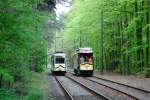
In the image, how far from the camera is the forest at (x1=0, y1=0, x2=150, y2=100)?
552 inches

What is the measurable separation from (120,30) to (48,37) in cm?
909

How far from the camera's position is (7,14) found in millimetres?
13672

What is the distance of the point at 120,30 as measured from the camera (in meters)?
54.4

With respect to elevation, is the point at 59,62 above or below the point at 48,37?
below

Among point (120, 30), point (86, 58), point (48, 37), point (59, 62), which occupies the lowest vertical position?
point (59, 62)

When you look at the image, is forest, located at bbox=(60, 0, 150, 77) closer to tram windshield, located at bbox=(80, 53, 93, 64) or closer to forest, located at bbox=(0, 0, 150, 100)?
forest, located at bbox=(0, 0, 150, 100)

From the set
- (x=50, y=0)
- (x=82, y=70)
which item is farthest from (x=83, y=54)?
(x=50, y=0)

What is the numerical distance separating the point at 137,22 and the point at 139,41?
85.5 inches

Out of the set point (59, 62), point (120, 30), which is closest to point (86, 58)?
point (59, 62)

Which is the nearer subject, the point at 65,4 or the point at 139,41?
the point at 65,4

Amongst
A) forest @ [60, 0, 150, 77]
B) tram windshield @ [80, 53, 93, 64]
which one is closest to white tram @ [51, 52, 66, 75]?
forest @ [60, 0, 150, 77]

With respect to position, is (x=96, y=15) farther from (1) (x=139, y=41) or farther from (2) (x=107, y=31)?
(1) (x=139, y=41)

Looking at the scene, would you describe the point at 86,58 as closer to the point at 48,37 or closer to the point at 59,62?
the point at 48,37

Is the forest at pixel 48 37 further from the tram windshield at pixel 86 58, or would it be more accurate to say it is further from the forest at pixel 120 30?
the tram windshield at pixel 86 58
